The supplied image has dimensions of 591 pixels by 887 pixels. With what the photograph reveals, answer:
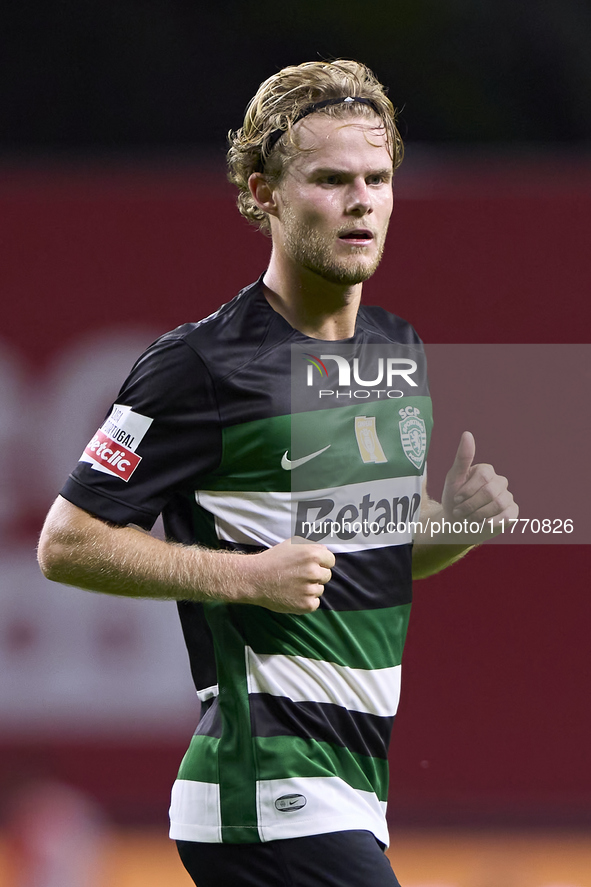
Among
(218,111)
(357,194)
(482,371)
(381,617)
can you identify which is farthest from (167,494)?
(218,111)

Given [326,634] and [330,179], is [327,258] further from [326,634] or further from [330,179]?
[326,634]

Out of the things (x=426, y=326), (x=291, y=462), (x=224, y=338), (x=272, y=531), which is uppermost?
(x=426, y=326)

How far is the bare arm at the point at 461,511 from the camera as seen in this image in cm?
241

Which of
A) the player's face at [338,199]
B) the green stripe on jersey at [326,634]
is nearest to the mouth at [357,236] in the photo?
the player's face at [338,199]

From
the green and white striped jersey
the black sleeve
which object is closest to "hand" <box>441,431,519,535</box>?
the green and white striped jersey

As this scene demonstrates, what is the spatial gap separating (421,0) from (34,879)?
4695 millimetres

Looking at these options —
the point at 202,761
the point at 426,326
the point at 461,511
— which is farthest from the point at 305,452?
the point at 426,326

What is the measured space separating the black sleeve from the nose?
0.42m

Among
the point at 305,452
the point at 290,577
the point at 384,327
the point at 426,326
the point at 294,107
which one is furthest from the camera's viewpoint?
the point at 426,326

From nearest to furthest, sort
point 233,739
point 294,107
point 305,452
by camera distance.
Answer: point 233,739 → point 305,452 → point 294,107

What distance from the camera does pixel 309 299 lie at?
246cm

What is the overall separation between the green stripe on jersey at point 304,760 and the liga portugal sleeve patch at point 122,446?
555 mm

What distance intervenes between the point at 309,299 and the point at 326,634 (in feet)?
2.23

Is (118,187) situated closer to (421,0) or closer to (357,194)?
(421,0)
